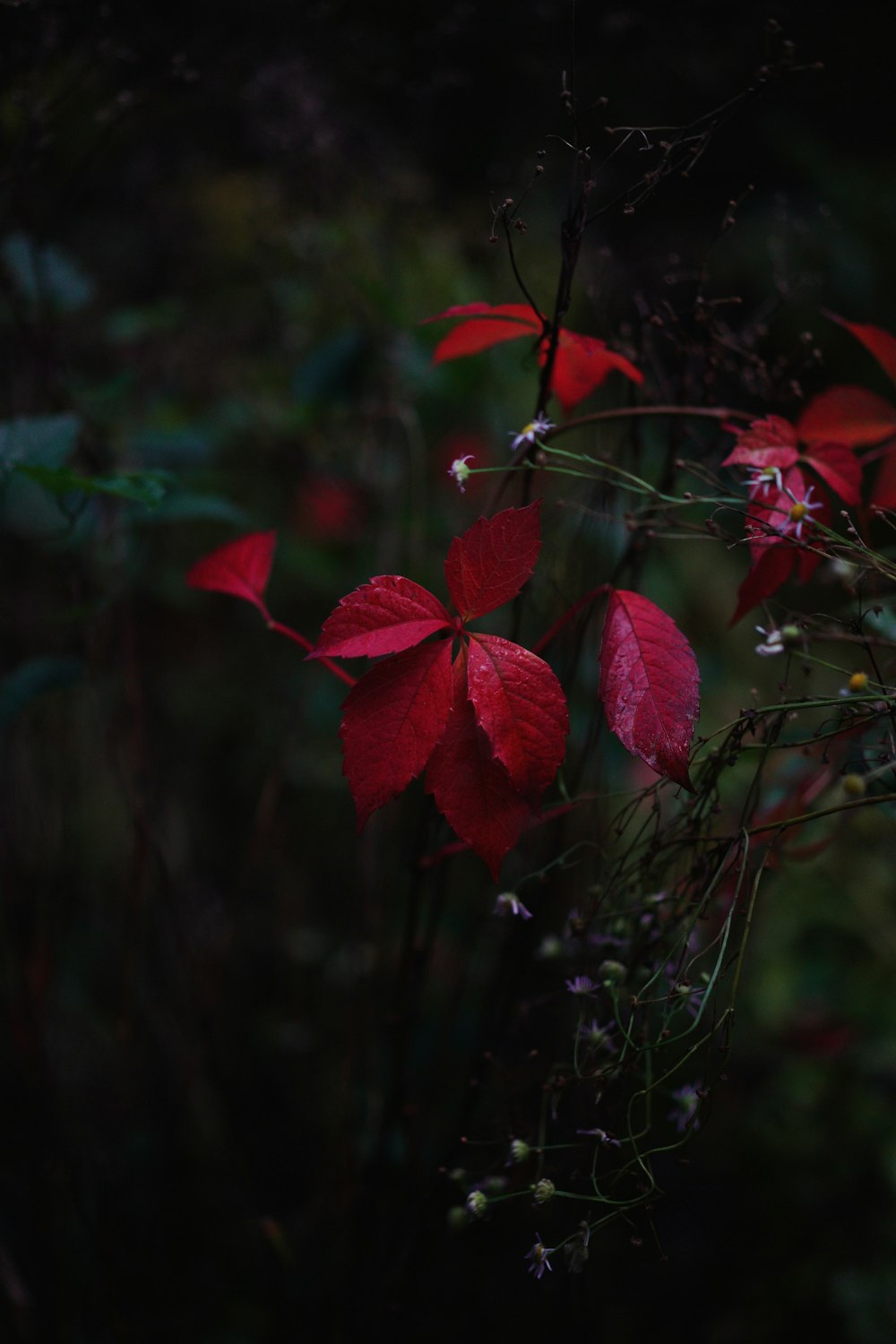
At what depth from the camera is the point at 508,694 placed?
0.45 meters

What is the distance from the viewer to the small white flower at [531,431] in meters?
0.48

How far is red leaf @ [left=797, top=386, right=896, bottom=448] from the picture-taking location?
600mm

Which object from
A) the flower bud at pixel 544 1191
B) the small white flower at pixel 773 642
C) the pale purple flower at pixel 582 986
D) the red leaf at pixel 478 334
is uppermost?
the red leaf at pixel 478 334

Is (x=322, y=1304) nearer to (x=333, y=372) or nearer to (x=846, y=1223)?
(x=846, y=1223)

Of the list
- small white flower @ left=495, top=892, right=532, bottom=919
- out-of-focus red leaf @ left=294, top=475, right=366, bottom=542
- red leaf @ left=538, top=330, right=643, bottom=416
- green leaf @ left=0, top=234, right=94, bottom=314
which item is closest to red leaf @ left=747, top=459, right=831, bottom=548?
red leaf @ left=538, top=330, right=643, bottom=416

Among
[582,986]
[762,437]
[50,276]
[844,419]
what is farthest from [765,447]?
[50,276]

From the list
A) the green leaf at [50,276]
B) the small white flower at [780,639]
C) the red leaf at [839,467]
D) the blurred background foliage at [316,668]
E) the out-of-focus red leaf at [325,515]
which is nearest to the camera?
the small white flower at [780,639]

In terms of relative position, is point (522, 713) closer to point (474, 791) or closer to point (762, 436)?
point (474, 791)

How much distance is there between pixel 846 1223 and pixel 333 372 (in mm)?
1328

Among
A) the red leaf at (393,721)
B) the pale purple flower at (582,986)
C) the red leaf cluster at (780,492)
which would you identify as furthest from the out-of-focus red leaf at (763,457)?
the pale purple flower at (582,986)

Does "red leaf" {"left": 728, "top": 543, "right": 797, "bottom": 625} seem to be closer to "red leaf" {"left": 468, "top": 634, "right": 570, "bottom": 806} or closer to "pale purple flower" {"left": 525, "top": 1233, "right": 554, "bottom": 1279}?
"red leaf" {"left": 468, "top": 634, "right": 570, "bottom": 806}

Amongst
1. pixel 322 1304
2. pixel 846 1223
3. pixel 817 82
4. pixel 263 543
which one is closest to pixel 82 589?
pixel 263 543

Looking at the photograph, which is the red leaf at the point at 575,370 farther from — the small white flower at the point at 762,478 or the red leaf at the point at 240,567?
the red leaf at the point at 240,567

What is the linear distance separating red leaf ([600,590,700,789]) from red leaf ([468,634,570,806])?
30 mm
